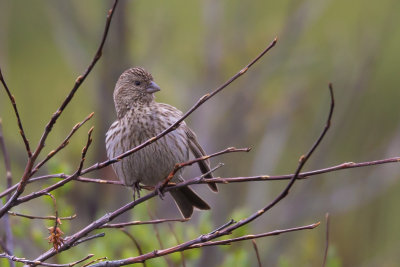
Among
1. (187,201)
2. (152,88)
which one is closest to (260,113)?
(152,88)

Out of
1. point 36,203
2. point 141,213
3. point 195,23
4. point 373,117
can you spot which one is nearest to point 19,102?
point 195,23

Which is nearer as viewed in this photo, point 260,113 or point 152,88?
point 152,88

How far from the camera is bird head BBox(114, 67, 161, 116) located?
5.79 meters

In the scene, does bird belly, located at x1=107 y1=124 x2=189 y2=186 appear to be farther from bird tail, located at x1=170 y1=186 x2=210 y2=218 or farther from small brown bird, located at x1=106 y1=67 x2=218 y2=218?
bird tail, located at x1=170 y1=186 x2=210 y2=218

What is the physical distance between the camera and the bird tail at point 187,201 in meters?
5.62

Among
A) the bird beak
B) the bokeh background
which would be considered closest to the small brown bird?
the bird beak

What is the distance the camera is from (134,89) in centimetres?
591

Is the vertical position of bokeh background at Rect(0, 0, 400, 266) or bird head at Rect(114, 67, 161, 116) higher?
bokeh background at Rect(0, 0, 400, 266)

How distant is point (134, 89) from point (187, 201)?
0.90 meters

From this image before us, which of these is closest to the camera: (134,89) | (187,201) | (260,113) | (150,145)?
(150,145)

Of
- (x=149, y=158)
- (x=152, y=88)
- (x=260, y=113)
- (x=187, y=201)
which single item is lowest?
(x=187, y=201)

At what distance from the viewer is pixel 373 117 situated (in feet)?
33.2

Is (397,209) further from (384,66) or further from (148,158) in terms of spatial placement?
(148,158)

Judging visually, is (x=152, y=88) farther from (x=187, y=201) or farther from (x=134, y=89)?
(x=187, y=201)
